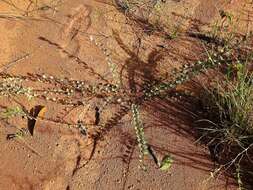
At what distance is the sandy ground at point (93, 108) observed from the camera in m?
2.79

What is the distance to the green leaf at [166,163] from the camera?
2807 millimetres

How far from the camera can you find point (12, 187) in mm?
2760

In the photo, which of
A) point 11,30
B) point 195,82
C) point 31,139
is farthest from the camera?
point 11,30

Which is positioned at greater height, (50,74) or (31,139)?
(50,74)

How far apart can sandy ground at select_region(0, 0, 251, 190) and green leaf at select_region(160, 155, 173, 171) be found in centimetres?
3

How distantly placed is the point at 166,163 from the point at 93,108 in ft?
1.91

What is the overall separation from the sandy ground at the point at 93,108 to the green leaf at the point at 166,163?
3cm

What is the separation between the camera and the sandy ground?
2.79 metres

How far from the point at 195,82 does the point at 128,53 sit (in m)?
0.50

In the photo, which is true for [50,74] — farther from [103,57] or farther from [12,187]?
[12,187]

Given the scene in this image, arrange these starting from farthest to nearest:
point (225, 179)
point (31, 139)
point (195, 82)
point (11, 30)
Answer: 1. point (11, 30)
2. point (195, 82)
3. point (31, 139)
4. point (225, 179)

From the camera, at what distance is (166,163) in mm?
2814

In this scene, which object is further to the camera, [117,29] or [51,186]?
[117,29]

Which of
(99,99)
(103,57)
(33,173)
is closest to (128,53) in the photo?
(103,57)
